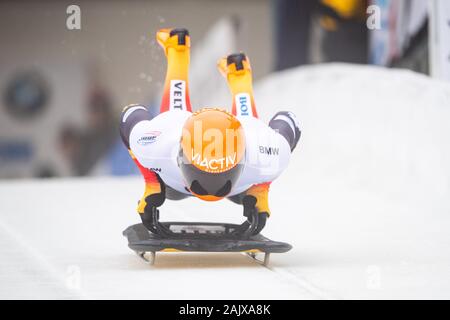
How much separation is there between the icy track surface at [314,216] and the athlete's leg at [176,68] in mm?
912

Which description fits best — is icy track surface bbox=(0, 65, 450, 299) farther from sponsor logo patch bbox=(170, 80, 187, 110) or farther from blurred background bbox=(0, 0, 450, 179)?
sponsor logo patch bbox=(170, 80, 187, 110)

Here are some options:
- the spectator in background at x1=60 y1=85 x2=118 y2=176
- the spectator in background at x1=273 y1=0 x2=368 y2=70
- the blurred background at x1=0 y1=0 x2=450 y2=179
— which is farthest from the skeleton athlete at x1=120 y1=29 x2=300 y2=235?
the spectator in background at x1=60 y1=85 x2=118 y2=176

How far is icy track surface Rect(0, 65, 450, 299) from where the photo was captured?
4.79 meters

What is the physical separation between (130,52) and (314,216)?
2273 mm

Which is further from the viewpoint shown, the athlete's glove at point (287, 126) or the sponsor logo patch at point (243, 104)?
the sponsor logo patch at point (243, 104)

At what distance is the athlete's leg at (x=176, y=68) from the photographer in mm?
5637

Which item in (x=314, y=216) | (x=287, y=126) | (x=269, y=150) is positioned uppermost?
(x=287, y=126)

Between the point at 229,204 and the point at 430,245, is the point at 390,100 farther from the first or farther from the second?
the point at 430,245

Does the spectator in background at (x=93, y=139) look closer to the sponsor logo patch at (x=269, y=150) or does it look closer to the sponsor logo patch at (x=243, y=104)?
the sponsor logo patch at (x=243, y=104)

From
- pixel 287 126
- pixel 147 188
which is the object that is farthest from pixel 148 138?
pixel 287 126

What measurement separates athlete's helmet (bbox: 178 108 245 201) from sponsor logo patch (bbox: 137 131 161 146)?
31 cm

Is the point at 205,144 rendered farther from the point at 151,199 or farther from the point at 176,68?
the point at 176,68

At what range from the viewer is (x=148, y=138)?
532 centimetres

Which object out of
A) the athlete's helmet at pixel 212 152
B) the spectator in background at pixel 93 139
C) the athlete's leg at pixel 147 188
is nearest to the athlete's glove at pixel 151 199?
the athlete's leg at pixel 147 188
